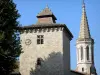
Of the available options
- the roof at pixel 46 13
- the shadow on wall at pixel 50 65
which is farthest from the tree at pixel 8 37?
the roof at pixel 46 13

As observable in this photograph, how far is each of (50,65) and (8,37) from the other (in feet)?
35.7

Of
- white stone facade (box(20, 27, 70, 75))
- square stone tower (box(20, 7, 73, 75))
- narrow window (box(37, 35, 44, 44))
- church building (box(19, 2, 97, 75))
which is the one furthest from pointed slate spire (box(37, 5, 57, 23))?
narrow window (box(37, 35, 44, 44))

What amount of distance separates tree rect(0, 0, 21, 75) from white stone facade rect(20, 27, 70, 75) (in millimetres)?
9371

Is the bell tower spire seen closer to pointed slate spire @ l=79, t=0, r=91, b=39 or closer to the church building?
pointed slate spire @ l=79, t=0, r=91, b=39

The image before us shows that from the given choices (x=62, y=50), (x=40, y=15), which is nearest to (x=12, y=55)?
(x=62, y=50)

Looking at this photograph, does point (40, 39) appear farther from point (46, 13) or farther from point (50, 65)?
point (46, 13)

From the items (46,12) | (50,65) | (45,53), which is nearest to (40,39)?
(45,53)

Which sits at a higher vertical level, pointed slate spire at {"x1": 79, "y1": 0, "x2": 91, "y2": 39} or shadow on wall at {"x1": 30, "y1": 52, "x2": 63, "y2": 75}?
pointed slate spire at {"x1": 79, "y1": 0, "x2": 91, "y2": 39}

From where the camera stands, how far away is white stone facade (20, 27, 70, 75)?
134 feet

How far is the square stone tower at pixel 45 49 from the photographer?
40844 mm

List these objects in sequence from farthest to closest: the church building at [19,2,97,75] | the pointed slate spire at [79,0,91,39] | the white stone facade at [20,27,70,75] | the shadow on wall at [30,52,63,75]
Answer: the pointed slate spire at [79,0,91,39], the church building at [19,2,97,75], the white stone facade at [20,27,70,75], the shadow on wall at [30,52,63,75]

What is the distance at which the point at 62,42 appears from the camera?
4119 cm

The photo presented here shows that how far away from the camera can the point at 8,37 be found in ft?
104

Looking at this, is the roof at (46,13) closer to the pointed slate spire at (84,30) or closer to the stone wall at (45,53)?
the stone wall at (45,53)
